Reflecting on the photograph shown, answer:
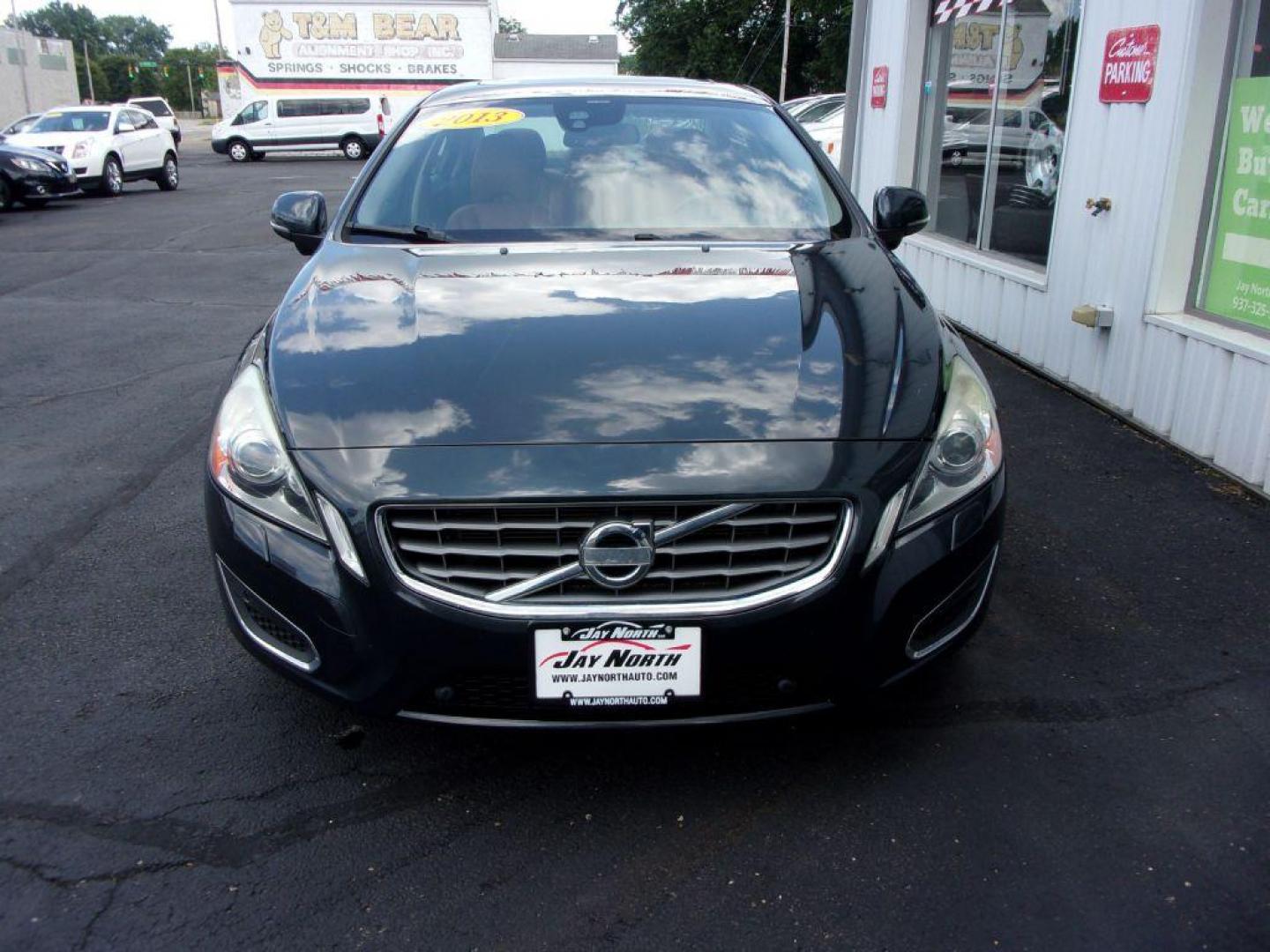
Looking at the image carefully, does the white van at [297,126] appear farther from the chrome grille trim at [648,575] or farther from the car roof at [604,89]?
the chrome grille trim at [648,575]

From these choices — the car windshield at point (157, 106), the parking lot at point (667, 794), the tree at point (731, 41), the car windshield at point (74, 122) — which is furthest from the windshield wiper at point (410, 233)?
the car windshield at point (157, 106)

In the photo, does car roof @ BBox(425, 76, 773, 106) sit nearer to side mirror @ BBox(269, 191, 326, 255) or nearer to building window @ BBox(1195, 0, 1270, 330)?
side mirror @ BBox(269, 191, 326, 255)

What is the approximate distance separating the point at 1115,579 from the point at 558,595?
7.74ft

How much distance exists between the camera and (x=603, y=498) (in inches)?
92.5

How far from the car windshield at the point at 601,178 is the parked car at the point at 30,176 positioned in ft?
50.6

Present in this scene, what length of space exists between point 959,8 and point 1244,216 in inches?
166

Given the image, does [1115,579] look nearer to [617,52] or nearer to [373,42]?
[373,42]

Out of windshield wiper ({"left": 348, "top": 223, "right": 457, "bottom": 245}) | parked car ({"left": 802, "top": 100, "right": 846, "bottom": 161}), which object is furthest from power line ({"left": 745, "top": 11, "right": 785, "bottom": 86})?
windshield wiper ({"left": 348, "top": 223, "right": 457, "bottom": 245})

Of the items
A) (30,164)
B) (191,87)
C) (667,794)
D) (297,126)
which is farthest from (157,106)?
(191,87)

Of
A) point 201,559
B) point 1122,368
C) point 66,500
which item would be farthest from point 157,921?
point 1122,368

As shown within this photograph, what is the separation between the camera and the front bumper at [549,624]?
2379mm

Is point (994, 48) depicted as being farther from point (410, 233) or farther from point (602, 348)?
point (602, 348)

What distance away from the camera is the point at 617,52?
190 ft

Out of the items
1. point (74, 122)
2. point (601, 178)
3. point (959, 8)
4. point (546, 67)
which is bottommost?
point (74, 122)
